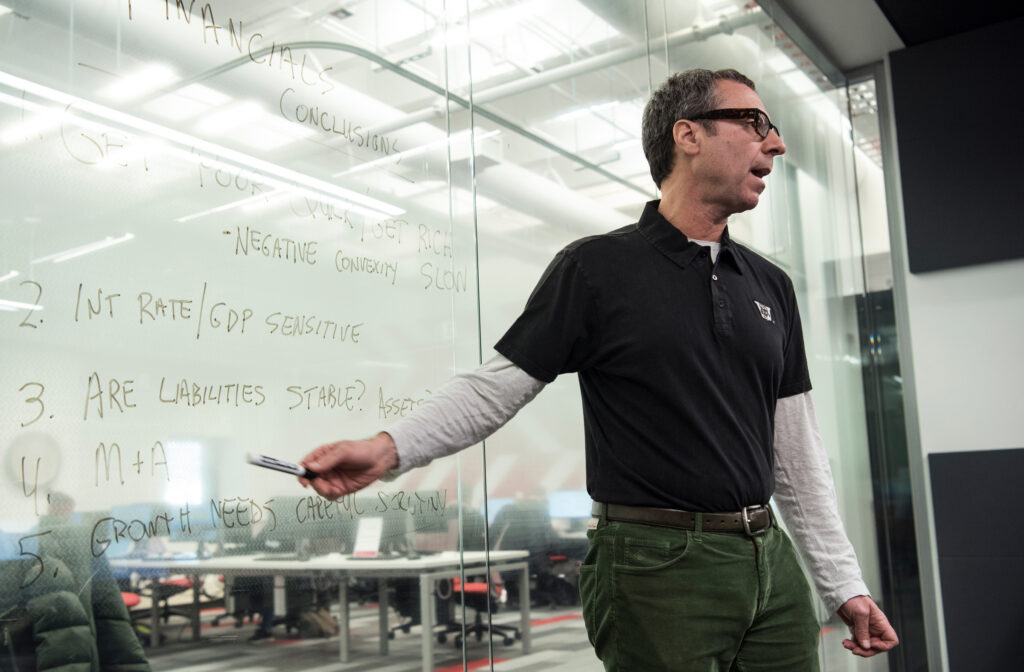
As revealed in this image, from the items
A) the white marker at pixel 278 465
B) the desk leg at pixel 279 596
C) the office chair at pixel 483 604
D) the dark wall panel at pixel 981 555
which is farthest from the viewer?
the dark wall panel at pixel 981 555

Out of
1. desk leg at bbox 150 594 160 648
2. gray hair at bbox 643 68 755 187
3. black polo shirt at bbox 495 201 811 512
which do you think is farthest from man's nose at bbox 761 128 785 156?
desk leg at bbox 150 594 160 648

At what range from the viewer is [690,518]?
1.47 metres

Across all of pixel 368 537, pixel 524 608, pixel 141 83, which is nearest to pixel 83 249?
pixel 141 83

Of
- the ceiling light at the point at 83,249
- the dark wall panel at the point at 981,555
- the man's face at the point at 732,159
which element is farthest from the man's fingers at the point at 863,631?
the dark wall panel at the point at 981,555

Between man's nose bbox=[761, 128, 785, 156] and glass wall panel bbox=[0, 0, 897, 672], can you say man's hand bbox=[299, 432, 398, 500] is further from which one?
man's nose bbox=[761, 128, 785, 156]

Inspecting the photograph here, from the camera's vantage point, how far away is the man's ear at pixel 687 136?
1.72 meters

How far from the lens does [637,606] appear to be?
145 centimetres

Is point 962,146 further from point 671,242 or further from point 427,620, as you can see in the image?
point 427,620

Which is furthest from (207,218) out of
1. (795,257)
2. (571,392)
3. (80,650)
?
(795,257)

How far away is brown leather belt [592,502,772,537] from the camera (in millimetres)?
1472

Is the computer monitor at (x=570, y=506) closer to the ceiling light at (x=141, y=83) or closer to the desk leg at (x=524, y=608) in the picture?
the desk leg at (x=524, y=608)

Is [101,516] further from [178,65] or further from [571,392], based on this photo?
[571,392]

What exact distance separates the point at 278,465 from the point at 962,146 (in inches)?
165

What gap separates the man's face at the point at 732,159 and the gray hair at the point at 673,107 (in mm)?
28
